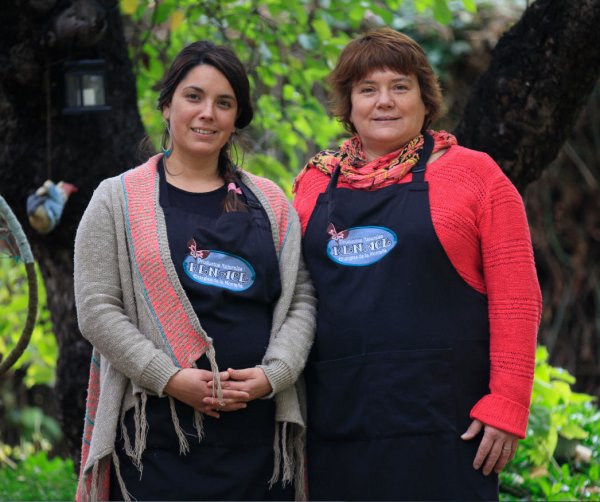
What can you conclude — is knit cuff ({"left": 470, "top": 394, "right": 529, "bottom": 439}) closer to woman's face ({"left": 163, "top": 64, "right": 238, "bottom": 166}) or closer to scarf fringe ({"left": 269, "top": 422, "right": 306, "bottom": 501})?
scarf fringe ({"left": 269, "top": 422, "right": 306, "bottom": 501})

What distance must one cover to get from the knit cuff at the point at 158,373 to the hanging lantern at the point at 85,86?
5.15ft

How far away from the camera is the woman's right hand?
2.24m

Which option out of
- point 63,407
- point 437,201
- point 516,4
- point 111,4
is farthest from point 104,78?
→ point 516,4

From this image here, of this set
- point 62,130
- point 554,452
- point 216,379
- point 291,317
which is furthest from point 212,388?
point 554,452

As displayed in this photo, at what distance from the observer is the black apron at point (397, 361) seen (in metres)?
2.28

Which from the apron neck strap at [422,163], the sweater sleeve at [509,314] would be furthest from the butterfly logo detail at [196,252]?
the sweater sleeve at [509,314]

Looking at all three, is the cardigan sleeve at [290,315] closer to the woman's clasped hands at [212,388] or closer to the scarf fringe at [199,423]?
the woman's clasped hands at [212,388]

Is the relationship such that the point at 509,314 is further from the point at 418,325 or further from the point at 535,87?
the point at 535,87

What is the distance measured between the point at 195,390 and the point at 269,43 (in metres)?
2.77

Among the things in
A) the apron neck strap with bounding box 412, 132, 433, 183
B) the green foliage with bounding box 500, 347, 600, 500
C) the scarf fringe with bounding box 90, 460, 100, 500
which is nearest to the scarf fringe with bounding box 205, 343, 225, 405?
the scarf fringe with bounding box 90, 460, 100, 500

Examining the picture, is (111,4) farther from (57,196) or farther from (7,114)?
(57,196)

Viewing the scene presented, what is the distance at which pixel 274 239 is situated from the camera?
2.46m

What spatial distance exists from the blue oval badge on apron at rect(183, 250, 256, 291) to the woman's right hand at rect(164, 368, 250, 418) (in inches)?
9.4

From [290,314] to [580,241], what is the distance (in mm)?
4837
